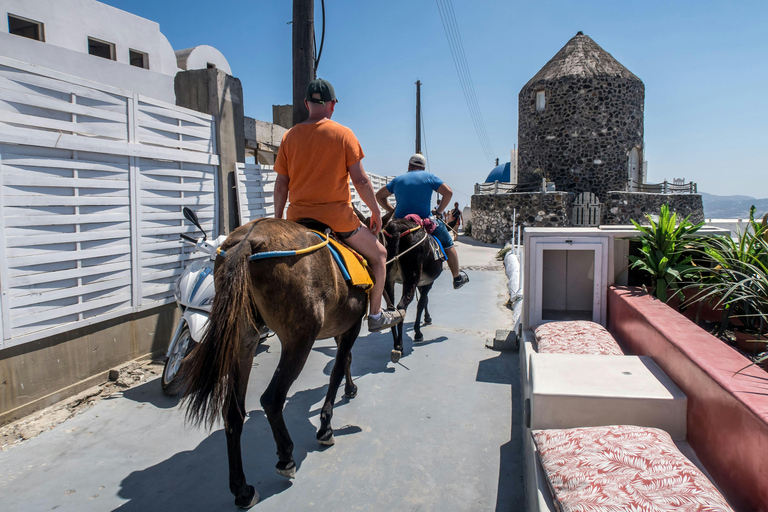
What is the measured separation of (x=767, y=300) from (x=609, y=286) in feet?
4.65

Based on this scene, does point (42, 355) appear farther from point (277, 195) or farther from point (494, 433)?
point (494, 433)

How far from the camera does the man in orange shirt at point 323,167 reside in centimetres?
303

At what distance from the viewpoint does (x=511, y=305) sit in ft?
24.6

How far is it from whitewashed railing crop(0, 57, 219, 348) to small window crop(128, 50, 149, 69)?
1543 cm

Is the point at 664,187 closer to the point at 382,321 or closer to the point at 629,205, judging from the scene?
the point at 629,205

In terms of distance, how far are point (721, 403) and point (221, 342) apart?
2.29m

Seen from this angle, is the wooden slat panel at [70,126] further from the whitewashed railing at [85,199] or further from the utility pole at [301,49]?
the utility pole at [301,49]

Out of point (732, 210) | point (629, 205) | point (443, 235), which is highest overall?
point (732, 210)

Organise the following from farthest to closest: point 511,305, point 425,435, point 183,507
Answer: point 511,305, point 425,435, point 183,507

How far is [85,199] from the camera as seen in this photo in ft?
13.2

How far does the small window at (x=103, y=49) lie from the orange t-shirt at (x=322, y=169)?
1733 cm

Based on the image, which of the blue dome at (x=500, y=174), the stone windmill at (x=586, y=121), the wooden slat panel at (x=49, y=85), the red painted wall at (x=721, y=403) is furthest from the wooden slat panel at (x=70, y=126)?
the blue dome at (x=500, y=174)

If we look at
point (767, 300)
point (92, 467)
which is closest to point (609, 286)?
point (767, 300)

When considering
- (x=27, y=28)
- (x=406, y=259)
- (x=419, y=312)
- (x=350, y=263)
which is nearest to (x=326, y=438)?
(x=350, y=263)
